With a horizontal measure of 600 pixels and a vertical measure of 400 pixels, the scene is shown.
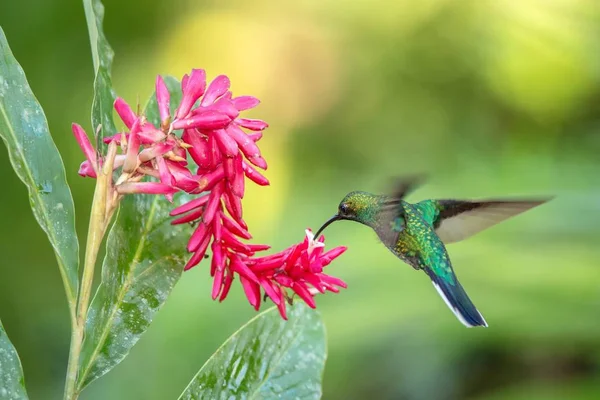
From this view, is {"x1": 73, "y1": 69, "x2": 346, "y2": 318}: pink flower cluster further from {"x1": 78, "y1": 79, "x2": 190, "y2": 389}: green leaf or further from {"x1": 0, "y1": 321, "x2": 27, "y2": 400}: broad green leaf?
{"x1": 0, "y1": 321, "x2": 27, "y2": 400}: broad green leaf

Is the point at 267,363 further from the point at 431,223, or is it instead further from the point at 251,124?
the point at 431,223

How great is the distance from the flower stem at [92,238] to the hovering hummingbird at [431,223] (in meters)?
0.56

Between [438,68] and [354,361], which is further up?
[438,68]

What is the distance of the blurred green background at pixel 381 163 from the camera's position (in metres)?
2.86

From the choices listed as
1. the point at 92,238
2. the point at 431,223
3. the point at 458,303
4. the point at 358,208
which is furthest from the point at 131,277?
the point at 431,223

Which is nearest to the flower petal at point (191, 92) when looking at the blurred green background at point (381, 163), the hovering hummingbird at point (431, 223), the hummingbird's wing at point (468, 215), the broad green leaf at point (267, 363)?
the broad green leaf at point (267, 363)

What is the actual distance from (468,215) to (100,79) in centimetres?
94

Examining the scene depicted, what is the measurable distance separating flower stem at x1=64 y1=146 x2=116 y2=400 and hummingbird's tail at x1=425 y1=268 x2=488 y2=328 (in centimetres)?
70

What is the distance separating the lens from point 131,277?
3.22ft

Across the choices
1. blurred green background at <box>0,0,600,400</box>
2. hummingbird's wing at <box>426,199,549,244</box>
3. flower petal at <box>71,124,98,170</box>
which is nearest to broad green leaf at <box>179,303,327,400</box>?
flower petal at <box>71,124,98,170</box>

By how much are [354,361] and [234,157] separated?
6.70ft

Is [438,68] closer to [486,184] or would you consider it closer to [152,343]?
[486,184]

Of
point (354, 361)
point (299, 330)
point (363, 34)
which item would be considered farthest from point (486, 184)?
point (299, 330)

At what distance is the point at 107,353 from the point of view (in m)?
0.94
